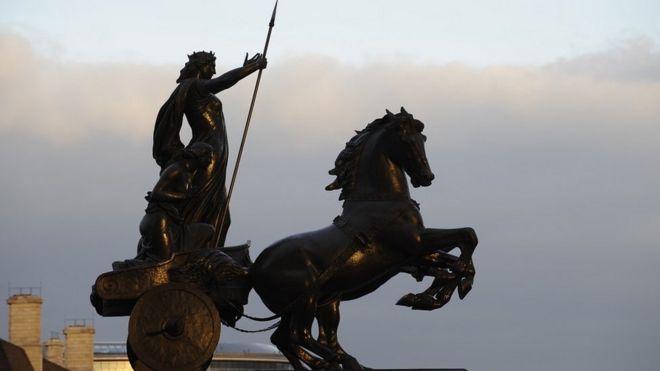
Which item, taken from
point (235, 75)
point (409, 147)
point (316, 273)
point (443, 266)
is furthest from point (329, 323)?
point (235, 75)

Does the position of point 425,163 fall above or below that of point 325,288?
above

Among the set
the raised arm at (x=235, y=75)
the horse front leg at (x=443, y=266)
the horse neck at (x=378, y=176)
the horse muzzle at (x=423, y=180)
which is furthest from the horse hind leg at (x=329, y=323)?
the raised arm at (x=235, y=75)

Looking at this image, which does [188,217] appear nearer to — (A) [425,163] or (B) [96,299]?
(B) [96,299]

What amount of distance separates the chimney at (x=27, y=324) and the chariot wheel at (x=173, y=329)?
43562 millimetres

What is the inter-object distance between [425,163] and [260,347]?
68.3 m

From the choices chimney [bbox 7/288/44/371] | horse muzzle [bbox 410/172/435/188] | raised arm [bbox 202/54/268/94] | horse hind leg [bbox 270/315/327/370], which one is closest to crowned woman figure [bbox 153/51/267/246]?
raised arm [bbox 202/54/268/94]

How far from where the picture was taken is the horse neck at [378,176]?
18719 millimetres

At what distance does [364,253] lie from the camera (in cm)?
1848

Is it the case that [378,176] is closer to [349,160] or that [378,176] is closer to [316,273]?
[349,160]

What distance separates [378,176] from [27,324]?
1848 inches

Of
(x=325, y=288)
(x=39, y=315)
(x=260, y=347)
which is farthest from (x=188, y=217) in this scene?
(x=260, y=347)

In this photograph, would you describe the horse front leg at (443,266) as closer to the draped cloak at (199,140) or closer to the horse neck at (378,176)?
the horse neck at (378,176)

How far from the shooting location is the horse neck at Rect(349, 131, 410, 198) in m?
18.7

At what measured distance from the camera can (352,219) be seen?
18.7 metres
